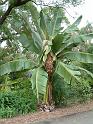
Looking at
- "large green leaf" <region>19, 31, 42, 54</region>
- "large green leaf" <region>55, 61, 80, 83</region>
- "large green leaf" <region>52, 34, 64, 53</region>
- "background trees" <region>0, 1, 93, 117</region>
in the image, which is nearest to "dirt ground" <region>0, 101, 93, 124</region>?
"background trees" <region>0, 1, 93, 117</region>

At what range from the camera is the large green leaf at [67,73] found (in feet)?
42.9

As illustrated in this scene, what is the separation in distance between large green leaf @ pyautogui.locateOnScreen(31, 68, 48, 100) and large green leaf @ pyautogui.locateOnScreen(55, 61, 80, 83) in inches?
23.0

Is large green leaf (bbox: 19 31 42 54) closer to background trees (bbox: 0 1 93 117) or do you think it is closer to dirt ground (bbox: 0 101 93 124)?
background trees (bbox: 0 1 93 117)

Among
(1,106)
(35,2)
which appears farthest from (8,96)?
(35,2)

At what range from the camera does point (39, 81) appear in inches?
514

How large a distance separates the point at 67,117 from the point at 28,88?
370cm

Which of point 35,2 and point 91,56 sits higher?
point 35,2

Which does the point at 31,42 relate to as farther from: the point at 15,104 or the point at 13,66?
the point at 15,104

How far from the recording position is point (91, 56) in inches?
564

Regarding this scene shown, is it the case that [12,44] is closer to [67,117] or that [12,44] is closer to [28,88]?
[28,88]

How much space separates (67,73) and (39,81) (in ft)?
3.65

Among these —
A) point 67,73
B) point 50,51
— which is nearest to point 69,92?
point 50,51

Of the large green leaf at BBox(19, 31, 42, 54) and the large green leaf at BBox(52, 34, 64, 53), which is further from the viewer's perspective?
the large green leaf at BBox(19, 31, 42, 54)

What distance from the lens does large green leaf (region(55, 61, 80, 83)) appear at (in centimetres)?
1307
